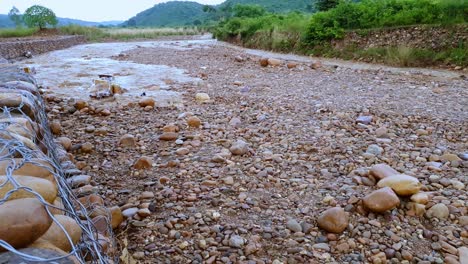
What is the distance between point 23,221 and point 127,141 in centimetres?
257

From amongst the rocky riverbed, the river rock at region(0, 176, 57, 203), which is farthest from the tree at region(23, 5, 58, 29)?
the river rock at region(0, 176, 57, 203)

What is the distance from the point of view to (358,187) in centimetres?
245

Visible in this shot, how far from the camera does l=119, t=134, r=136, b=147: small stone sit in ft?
11.1

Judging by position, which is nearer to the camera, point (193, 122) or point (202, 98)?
point (193, 122)

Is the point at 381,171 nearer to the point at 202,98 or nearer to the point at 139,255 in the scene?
the point at 139,255

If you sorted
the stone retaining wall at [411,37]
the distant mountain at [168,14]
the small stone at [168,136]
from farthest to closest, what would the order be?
1. the distant mountain at [168,14]
2. the stone retaining wall at [411,37]
3. the small stone at [168,136]

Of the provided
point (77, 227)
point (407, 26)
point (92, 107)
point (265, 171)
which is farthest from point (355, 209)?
point (407, 26)

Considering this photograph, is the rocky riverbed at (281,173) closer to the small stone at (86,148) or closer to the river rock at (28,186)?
the small stone at (86,148)

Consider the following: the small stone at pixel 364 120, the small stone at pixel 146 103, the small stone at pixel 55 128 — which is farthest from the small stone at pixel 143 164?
the small stone at pixel 364 120

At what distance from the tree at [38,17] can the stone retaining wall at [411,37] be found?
19.5 meters

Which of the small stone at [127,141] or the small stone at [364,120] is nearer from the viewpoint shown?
the small stone at [127,141]

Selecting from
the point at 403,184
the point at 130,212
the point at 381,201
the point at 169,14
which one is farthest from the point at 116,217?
the point at 169,14

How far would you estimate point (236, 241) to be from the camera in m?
1.92

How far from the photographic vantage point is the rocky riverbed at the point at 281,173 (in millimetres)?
1907
